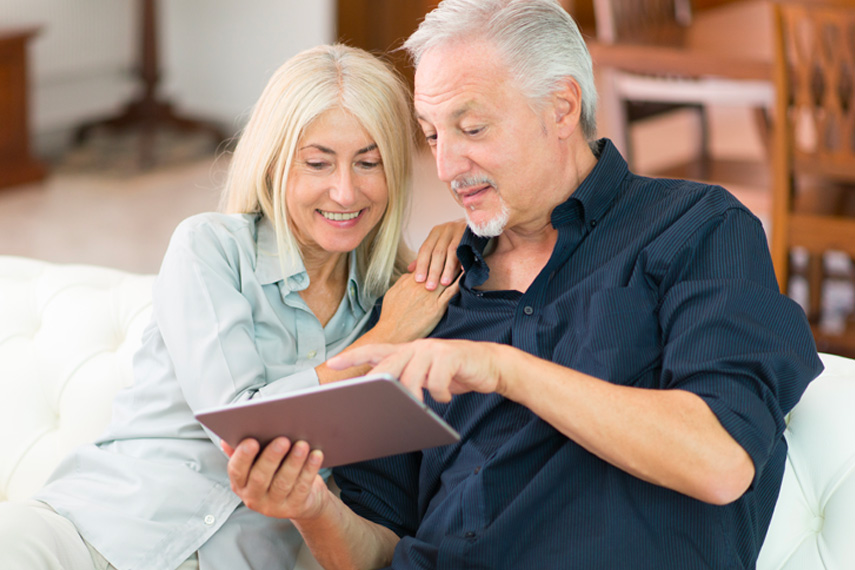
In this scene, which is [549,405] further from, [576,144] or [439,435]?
[576,144]

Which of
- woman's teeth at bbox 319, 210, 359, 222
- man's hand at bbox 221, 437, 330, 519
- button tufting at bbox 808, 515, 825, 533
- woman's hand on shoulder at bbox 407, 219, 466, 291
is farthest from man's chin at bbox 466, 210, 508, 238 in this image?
button tufting at bbox 808, 515, 825, 533

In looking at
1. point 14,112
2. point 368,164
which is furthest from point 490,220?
point 14,112

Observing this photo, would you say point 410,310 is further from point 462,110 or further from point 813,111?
point 813,111

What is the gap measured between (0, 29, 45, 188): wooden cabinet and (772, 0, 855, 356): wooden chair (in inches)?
141

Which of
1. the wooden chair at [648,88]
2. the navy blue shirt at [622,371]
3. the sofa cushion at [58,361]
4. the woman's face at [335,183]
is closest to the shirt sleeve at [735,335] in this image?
the navy blue shirt at [622,371]

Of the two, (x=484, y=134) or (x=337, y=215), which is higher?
(x=484, y=134)

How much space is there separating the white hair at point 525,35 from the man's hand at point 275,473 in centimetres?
61

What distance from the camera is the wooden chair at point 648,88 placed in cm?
373

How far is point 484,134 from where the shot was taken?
1.44 metres

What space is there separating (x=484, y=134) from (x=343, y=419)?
50cm

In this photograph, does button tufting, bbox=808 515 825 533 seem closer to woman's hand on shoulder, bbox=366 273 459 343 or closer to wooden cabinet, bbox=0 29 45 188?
woman's hand on shoulder, bbox=366 273 459 343

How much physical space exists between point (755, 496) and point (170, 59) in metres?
A: 5.47

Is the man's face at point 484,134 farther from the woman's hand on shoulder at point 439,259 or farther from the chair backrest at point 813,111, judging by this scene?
the chair backrest at point 813,111

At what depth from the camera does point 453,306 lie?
158 cm
